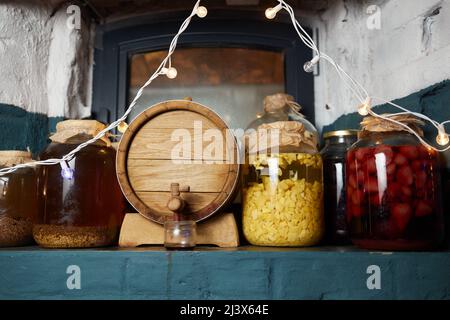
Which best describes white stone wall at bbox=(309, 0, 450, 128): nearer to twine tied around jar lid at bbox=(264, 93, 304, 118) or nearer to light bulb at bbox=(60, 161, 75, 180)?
twine tied around jar lid at bbox=(264, 93, 304, 118)

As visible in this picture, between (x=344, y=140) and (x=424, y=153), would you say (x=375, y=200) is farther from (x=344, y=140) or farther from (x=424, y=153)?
(x=344, y=140)

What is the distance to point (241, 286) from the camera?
0.96 metres

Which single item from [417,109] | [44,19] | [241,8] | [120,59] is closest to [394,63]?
[417,109]

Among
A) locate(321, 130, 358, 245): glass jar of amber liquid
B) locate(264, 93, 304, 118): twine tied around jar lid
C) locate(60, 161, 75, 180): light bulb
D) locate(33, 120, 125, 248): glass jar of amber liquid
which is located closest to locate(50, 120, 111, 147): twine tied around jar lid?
locate(33, 120, 125, 248): glass jar of amber liquid

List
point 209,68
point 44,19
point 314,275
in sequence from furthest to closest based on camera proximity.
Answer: point 209,68 < point 44,19 < point 314,275

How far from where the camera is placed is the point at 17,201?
45.8 inches

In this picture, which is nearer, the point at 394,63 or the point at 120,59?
the point at 394,63

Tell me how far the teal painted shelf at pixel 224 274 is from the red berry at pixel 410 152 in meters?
0.22

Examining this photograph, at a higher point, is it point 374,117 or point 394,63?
point 394,63

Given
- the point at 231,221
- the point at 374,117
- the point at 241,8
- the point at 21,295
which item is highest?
the point at 241,8

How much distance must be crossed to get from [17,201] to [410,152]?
3.38 feet

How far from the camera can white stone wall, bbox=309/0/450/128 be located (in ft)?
3.60

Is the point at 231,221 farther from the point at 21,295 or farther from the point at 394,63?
the point at 394,63

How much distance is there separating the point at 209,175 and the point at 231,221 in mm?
136
